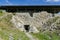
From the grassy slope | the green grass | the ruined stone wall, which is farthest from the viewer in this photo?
the ruined stone wall

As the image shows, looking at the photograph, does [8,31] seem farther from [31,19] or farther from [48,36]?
[31,19]

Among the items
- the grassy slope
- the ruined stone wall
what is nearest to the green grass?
the grassy slope

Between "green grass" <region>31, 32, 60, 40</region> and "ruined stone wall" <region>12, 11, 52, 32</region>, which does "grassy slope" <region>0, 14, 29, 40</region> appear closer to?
"ruined stone wall" <region>12, 11, 52, 32</region>

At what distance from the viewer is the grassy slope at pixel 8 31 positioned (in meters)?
35.6

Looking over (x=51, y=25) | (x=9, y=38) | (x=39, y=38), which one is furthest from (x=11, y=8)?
(x=9, y=38)

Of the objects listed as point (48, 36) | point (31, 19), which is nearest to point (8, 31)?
point (48, 36)

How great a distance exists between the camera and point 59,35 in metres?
41.7

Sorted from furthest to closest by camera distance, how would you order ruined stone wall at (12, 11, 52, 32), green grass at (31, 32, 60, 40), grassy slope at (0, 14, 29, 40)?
1. ruined stone wall at (12, 11, 52, 32)
2. green grass at (31, 32, 60, 40)
3. grassy slope at (0, 14, 29, 40)

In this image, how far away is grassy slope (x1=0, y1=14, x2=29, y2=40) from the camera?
1402 inches

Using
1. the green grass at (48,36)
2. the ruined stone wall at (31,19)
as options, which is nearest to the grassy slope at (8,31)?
the ruined stone wall at (31,19)

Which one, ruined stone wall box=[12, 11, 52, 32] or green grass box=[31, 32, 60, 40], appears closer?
green grass box=[31, 32, 60, 40]

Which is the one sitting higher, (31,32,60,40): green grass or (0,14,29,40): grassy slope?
(0,14,29,40): grassy slope

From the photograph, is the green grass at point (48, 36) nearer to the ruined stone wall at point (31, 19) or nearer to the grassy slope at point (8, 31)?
the grassy slope at point (8, 31)

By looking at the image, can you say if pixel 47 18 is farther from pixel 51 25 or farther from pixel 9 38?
pixel 9 38
